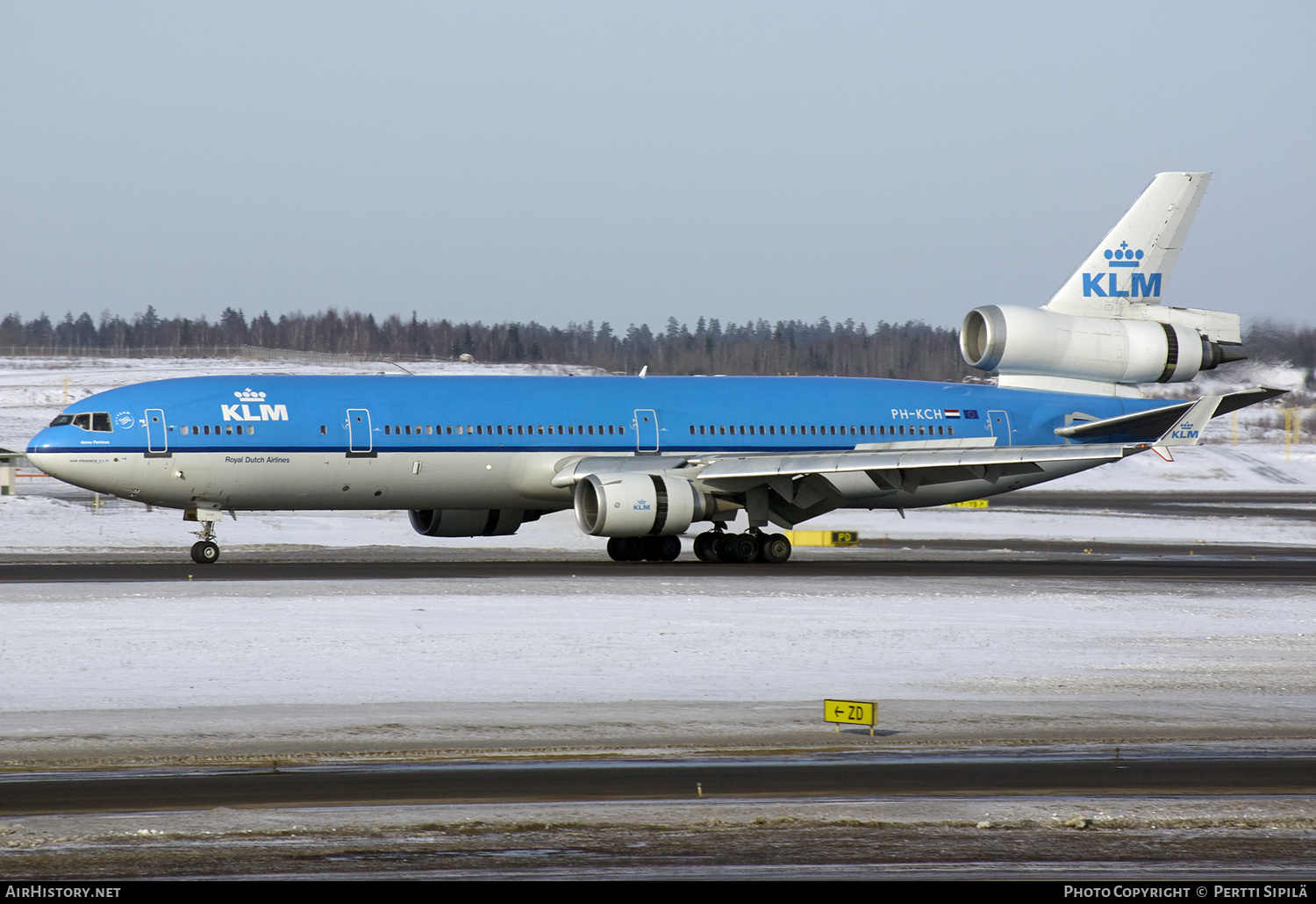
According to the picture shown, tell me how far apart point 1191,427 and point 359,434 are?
1834 centimetres

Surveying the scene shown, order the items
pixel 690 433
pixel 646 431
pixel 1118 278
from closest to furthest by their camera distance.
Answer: pixel 646 431 → pixel 690 433 → pixel 1118 278

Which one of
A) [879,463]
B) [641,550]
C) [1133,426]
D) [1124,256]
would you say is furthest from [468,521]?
[1124,256]

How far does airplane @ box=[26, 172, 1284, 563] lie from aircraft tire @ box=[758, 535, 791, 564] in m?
0.04

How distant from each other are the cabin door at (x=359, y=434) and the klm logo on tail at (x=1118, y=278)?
60.1 feet

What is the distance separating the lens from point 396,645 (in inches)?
771

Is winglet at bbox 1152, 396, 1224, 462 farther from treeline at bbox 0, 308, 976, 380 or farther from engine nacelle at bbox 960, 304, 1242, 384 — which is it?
treeline at bbox 0, 308, 976, 380

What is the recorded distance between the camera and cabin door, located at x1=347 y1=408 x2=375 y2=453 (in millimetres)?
32312

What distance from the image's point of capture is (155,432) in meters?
31.2

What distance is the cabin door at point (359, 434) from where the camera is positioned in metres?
32.3

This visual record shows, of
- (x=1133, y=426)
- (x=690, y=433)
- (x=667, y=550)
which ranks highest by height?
(x=690, y=433)

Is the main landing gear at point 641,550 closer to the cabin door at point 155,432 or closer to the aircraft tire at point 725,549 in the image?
the aircraft tire at point 725,549

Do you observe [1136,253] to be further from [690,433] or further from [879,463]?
[690,433]

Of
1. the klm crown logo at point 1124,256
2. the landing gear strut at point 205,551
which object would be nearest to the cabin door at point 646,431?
the landing gear strut at point 205,551
